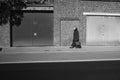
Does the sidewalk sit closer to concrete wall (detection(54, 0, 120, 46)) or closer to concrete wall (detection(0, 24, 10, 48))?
concrete wall (detection(0, 24, 10, 48))

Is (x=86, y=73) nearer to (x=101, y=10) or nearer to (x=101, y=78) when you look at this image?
(x=101, y=78)

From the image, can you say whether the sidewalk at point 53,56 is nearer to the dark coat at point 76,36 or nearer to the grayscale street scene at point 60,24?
the dark coat at point 76,36

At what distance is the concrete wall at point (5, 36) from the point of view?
16.3 m

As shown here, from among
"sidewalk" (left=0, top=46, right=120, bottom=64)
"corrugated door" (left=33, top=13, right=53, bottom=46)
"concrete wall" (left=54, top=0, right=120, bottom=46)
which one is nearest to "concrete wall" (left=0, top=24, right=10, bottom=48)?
"corrugated door" (left=33, top=13, right=53, bottom=46)

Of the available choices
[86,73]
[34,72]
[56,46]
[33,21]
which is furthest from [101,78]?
[33,21]

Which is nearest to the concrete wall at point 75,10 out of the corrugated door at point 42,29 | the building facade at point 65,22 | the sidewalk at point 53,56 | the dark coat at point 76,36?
the building facade at point 65,22

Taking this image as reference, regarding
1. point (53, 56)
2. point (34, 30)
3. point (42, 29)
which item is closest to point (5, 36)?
point (34, 30)

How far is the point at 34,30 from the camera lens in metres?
17.1

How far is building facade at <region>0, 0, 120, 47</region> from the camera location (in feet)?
55.3

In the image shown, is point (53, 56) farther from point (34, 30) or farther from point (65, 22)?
point (34, 30)

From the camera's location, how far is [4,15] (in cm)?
1609

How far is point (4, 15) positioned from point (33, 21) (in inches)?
101

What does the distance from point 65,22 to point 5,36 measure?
5.41 metres

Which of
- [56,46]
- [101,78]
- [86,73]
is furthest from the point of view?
[56,46]
